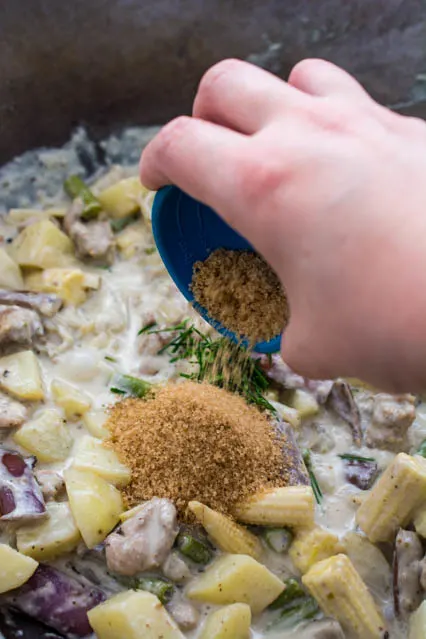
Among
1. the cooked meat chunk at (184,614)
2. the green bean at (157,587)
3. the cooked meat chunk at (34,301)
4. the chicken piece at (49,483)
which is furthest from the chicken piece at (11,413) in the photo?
the cooked meat chunk at (184,614)

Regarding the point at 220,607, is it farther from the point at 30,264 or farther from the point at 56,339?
the point at 30,264

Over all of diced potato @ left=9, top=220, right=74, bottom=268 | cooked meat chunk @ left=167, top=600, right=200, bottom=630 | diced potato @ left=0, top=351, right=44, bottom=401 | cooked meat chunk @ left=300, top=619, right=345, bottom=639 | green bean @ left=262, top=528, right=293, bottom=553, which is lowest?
cooked meat chunk @ left=167, top=600, right=200, bottom=630

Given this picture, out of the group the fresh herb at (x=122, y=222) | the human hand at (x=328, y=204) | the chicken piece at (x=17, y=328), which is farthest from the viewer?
the fresh herb at (x=122, y=222)

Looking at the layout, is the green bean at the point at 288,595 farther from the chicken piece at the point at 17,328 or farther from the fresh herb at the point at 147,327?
the chicken piece at the point at 17,328

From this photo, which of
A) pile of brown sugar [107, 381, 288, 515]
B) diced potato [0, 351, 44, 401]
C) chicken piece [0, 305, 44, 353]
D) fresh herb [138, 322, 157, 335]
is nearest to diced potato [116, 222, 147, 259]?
fresh herb [138, 322, 157, 335]

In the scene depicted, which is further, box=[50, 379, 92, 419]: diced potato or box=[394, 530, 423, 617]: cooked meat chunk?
box=[50, 379, 92, 419]: diced potato

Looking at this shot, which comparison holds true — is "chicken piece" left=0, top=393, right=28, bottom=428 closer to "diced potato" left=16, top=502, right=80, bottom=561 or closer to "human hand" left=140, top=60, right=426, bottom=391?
"diced potato" left=16, top=502, right=80, bottom=561
